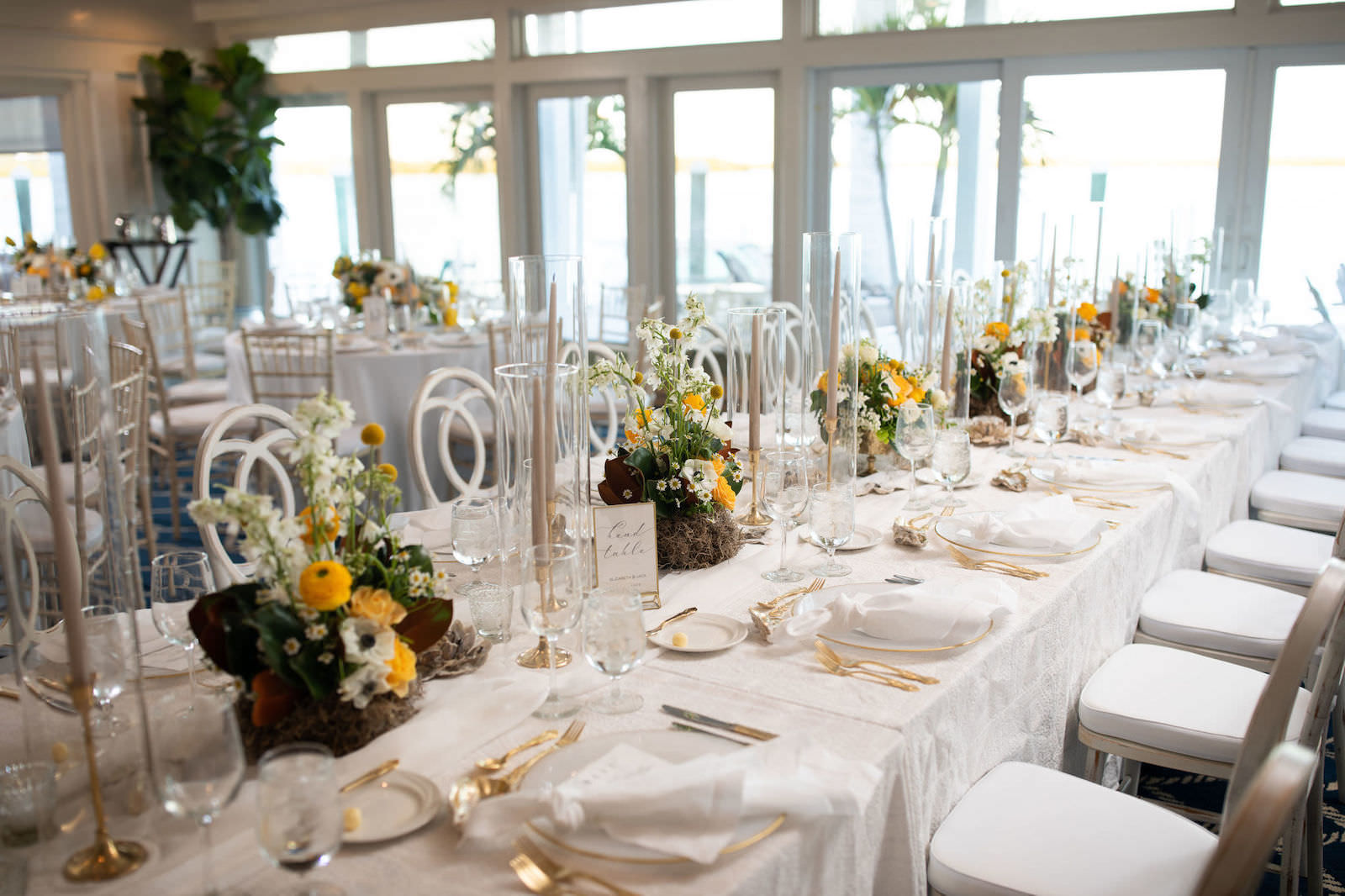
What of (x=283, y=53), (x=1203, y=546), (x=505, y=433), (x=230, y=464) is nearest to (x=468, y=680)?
(x=505, y=433)

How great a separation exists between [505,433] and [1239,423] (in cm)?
259

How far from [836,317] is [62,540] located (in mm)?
1471

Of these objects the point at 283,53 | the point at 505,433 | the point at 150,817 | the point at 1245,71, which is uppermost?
the point at 283,53

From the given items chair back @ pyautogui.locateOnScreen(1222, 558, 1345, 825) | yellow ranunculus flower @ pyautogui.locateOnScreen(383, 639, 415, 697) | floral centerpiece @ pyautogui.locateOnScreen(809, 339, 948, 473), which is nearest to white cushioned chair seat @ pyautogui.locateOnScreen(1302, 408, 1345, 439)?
floral centerpiece @ pyautogui.locateOnScreen(809, 339, 948, 473)

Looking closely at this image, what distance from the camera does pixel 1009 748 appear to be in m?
1.84

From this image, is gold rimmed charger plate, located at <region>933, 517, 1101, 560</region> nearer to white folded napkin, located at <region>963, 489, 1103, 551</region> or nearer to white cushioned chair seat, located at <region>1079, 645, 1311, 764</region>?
white folded napkin, located at <region>963, 489, 1103, 551</region>

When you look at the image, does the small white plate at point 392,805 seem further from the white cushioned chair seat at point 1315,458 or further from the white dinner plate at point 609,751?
the white cushioned chair seat at point 1315,458

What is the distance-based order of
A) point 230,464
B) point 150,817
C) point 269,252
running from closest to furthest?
point 150,817 < point 230,464 < point 269,252

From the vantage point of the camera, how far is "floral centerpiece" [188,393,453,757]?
50.7 inches

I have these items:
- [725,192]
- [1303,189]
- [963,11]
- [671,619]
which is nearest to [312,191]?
[725,192]

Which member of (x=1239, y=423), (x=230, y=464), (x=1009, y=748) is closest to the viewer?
(x=1009, y=748)

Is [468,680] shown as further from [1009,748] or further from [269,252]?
[269,252]

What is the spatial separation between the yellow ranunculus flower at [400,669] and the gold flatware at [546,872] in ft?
1.02

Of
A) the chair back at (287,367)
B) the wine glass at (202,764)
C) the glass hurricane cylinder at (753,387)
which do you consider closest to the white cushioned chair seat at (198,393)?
the chair back at (287,367)
